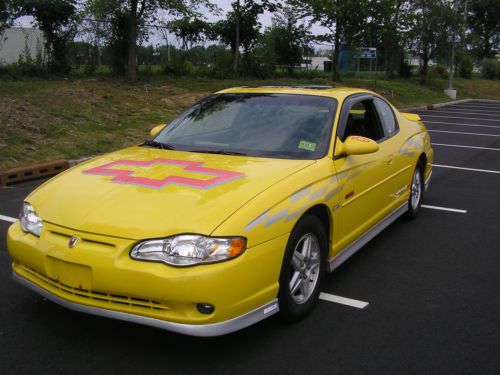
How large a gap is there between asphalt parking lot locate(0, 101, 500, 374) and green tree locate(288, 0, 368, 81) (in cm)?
1950

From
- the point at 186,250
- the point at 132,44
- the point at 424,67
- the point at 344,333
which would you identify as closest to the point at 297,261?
the point at 344,333

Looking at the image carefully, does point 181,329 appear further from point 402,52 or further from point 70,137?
point 402,52

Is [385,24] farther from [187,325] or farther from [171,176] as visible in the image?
[187,325]

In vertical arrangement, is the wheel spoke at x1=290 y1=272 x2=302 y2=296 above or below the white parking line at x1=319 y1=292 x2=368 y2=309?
above

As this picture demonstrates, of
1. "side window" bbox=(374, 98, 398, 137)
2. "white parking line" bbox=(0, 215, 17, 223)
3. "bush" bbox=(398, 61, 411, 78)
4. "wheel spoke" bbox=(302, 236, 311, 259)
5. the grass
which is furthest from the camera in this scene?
"bush" bbox=(398, 61, 411, 78)

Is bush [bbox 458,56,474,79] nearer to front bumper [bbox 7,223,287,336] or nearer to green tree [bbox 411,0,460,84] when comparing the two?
green tree [bbox 411,0,460,84]

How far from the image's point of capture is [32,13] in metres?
15.6

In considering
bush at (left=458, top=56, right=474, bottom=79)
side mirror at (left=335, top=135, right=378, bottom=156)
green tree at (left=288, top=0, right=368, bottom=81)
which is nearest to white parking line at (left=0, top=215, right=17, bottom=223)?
side mirror at (left=335, top=135, right=378, bottom=156)

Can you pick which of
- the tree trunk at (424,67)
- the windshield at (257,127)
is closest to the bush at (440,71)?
the tree trunk at (424,67)

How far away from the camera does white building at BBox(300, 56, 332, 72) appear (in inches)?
1040

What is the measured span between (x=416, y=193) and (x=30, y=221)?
4.29m

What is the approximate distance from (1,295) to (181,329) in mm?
1750

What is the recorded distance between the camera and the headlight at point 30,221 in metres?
3.43

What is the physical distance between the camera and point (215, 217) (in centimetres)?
312
